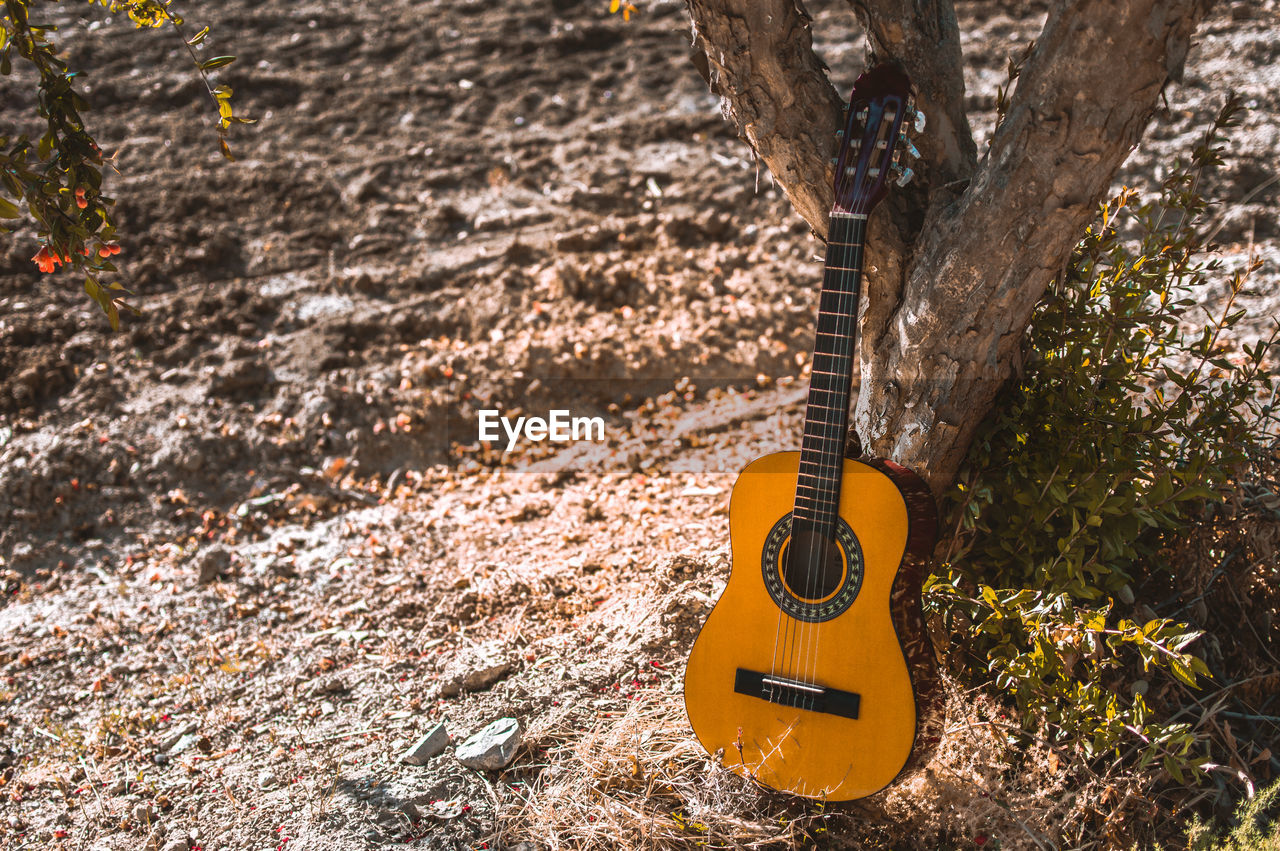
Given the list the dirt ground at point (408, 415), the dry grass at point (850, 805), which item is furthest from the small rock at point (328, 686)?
the dry grass at point (850, 805)

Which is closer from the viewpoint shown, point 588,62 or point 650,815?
point 650,815

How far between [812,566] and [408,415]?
2.91m

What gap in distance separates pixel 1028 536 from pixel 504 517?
2294 millimetres

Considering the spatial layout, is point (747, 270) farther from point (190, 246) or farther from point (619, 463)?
point (190, 246)

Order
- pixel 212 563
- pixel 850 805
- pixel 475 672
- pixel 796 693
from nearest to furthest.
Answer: pixel 796 693 → pixel 850 805 → pixel 475 672 → pixel 212 563

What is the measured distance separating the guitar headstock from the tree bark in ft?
0.36

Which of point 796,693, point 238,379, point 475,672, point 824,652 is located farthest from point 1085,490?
point 238,379

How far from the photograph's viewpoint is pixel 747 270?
498 centimetres

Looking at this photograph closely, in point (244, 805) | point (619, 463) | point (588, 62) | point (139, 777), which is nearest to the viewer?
point (244, 805)

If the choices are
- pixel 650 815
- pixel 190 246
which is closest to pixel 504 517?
pixel 650 815

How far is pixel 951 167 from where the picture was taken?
217 cm

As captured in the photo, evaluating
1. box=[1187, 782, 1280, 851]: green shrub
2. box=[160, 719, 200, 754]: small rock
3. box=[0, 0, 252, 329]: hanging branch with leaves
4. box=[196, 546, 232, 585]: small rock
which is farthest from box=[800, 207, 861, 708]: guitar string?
box=[196, 546, 232, 585]: small rock

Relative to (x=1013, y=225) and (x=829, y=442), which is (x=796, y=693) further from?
(x=1013, y=225)
